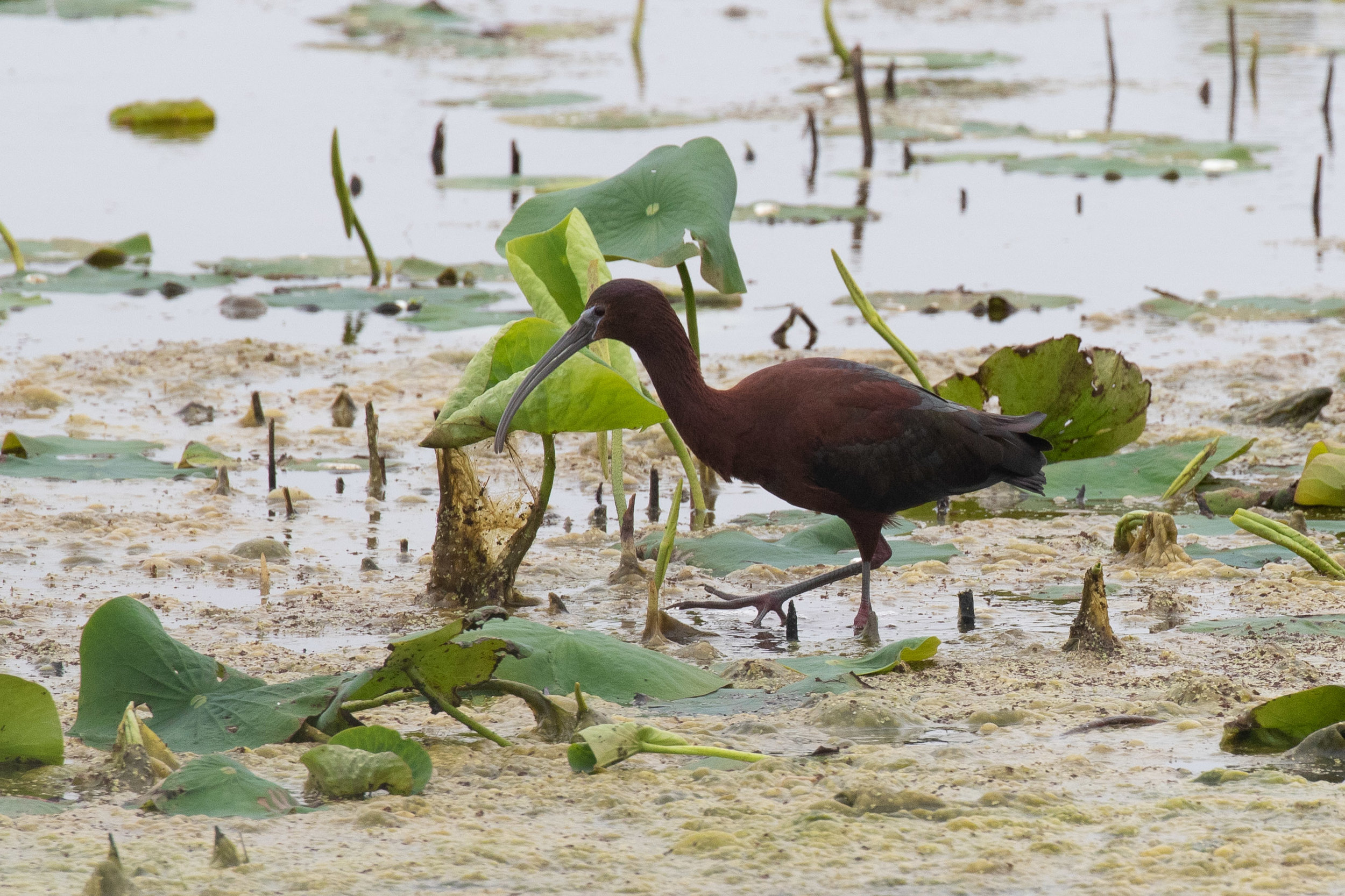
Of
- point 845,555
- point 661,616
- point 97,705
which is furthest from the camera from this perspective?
point 845,555

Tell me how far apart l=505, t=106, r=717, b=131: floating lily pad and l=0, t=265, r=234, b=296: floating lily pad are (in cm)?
596

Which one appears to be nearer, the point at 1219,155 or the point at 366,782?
the point at 366,782

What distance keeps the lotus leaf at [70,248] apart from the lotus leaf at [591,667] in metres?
6.10

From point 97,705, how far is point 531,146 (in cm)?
1091

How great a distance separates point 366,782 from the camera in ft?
11.0

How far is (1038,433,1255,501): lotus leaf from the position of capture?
590 cm

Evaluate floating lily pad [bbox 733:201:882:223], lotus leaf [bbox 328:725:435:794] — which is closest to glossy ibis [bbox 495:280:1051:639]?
lotus leaf [bbox 328:725:435:794]

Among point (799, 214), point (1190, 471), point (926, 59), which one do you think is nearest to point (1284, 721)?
point (1190, 471)

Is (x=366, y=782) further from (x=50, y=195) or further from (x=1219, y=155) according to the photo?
(x=1219, y=155)

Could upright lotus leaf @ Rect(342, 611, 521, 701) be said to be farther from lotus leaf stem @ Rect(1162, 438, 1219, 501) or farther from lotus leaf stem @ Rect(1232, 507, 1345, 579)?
lotus leaf stem @ Rect(1162, 438, 1219, 501)

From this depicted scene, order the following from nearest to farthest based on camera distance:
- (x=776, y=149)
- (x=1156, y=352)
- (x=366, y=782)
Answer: (x=366, y=782) → (x=1156, y=352) → (x=776, y=149)

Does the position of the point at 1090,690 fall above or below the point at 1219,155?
below

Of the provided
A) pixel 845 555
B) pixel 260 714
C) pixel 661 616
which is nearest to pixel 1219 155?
pixel 845 555

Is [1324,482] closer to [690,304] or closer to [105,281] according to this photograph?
[690,304]
